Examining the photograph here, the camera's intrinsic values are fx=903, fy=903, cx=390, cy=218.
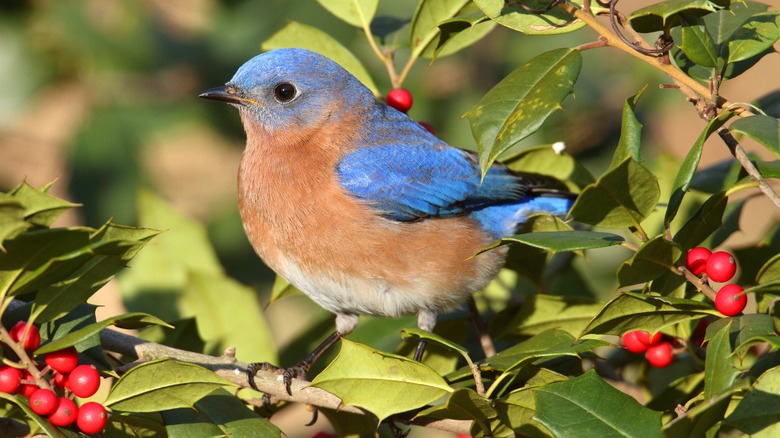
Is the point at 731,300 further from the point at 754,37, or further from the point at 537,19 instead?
the point at 537,19

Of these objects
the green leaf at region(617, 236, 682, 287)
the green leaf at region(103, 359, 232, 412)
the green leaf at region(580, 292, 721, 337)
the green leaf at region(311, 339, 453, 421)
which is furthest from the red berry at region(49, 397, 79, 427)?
the green leaf at region(617, 236, 682, 287)

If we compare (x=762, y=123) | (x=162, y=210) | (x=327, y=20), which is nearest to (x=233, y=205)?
(x=327, y=20)

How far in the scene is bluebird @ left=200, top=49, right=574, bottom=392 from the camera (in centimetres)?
386

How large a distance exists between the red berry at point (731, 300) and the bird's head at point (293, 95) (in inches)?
87.0

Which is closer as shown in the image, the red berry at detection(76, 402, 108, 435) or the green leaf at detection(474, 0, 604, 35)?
the red berry at detection(76, 402, 108, 435)

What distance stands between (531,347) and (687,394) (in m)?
0.77

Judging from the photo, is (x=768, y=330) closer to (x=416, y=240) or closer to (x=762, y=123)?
(x=762, y=123)

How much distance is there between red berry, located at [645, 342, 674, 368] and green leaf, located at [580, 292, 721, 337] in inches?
23.0

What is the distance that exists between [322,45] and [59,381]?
75.7 inches

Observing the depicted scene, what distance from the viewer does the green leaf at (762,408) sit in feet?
7.55

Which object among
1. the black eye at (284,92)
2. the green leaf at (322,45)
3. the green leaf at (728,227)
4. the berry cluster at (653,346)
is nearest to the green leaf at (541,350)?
the berry cluster at (653,346)

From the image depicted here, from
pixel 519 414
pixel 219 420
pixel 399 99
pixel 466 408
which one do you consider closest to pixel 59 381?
pixel 219 420

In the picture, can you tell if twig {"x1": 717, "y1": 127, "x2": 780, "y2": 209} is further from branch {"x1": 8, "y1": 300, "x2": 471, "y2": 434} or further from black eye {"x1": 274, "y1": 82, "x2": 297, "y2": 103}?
black eye {"x1": 274, "y1": 82, "x2": 297, "y2": 103}

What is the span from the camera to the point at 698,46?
2568mm
